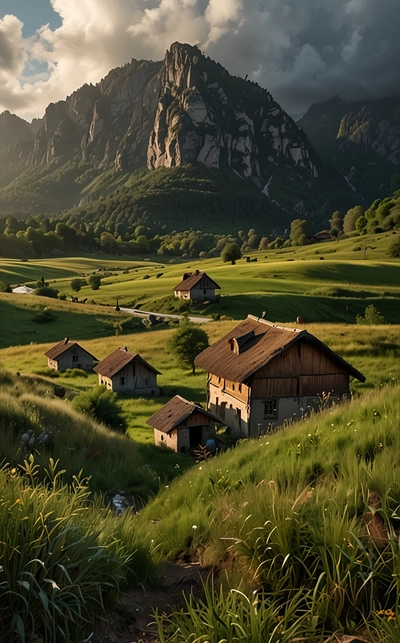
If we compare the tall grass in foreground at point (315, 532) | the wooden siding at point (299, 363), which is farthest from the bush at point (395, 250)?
the tall grass in foreground at point (315, 532)

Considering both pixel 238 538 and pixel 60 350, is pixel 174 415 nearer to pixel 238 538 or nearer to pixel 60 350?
pixel 238 538

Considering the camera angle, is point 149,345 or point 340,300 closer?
point 149,345

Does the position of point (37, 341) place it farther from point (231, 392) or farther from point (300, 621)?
point (300, 621)

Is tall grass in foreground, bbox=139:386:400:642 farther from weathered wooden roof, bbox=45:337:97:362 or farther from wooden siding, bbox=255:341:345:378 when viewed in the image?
weathered wooden roof, bbox=45:337:97:362

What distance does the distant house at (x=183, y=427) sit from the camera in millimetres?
33438

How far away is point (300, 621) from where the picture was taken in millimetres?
3812

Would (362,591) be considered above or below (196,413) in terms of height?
above

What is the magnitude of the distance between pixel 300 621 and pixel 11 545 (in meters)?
2.30

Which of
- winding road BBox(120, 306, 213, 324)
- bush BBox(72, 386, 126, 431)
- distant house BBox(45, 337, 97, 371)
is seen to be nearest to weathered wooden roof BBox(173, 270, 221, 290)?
winding road BBox(120, 306, 213, 324)

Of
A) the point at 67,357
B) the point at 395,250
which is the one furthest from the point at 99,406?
the point at 395,250

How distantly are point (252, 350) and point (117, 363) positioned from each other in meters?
20.4

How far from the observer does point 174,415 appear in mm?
34500

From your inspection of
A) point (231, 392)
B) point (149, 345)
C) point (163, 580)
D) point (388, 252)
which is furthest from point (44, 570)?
point (388, 252)

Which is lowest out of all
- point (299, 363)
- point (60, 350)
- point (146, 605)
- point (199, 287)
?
point (60, 350)
